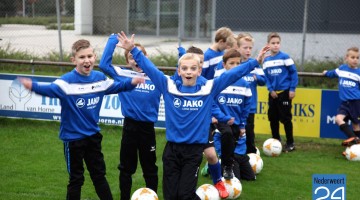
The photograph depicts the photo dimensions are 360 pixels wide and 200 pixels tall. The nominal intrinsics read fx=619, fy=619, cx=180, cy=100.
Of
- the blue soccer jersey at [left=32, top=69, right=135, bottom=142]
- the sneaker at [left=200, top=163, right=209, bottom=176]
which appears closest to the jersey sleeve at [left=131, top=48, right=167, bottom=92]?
the blue soccer jersey at [left=32, top=69, right=135, bottom=142]

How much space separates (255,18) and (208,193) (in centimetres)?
1098

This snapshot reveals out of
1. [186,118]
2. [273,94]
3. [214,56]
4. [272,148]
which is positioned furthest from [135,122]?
[273,94]

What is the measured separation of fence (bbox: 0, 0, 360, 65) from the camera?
1573cm

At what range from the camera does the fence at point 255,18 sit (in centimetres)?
1573

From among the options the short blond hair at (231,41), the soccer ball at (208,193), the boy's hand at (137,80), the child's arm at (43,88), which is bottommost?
the soccer ball at (208,193)

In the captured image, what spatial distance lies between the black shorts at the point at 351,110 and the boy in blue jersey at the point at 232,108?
9.40 feet

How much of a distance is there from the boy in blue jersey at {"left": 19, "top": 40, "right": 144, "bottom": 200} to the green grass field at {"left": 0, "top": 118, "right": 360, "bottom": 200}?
40.1 inches

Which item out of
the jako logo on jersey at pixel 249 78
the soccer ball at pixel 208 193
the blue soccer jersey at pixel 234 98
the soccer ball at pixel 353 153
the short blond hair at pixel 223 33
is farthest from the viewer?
the soccer ball at pixel 353 153

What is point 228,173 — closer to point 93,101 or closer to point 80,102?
point 93,101

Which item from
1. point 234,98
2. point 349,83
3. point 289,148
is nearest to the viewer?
point 234,98

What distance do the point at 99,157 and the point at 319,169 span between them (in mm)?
4013

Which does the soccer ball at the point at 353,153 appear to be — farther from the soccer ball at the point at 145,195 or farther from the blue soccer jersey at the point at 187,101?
the soccer ball at the point at 145,195

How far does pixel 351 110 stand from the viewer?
10.4m

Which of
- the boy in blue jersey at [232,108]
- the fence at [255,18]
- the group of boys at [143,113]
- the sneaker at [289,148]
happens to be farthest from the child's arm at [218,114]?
Answer: the fence at [255,18]
